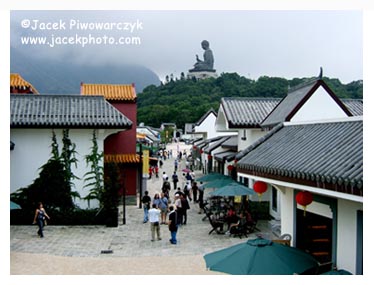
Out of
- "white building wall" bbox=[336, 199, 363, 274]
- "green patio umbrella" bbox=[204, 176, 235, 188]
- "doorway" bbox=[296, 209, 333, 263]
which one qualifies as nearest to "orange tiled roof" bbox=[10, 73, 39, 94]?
"green patio umbrella" bbox=[204, 176, 235, 188]

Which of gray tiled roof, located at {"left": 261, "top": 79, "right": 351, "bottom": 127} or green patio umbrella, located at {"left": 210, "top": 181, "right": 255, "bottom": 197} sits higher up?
gray tiled roof, located at {"left": 261, "top": 79, "right": 351, "bottom": 127}

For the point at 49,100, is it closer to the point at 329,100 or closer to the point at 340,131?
the point at 329,100

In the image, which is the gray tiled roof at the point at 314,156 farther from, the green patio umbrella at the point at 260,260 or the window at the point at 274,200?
the window at the point at 274,200

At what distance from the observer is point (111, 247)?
13.3 metres

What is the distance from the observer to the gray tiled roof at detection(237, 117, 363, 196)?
236 inches

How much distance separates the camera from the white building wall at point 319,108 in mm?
14930

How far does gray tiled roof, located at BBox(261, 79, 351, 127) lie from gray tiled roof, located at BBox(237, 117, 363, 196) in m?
3.72

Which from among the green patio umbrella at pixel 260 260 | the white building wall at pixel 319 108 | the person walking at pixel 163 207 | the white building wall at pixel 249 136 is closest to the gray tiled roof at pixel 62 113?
the person walking at pixel 163 207

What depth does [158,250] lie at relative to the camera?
1293 centimetres

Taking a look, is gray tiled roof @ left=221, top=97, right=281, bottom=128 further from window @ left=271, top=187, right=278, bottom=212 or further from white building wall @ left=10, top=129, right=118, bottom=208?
white building wall @ left=10, top=129, right=118, bottom=208

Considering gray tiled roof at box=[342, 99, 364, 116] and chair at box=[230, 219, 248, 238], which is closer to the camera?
chair at box=[230, 219, 248, 238]

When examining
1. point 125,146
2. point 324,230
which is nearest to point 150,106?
point 125,146

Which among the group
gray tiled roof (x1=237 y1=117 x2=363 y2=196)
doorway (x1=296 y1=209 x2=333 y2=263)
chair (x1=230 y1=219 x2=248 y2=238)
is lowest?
chair (x1=230 y1=219 x2=248 y2=238)

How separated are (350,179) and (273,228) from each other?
10.8 metres
